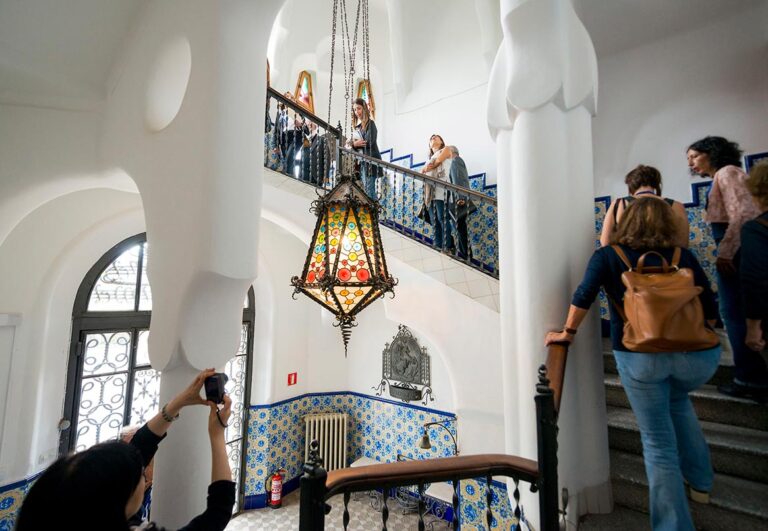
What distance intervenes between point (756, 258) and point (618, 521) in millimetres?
1300

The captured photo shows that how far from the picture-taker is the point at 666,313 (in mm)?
1271

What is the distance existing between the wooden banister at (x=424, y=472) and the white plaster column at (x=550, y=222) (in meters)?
0.65

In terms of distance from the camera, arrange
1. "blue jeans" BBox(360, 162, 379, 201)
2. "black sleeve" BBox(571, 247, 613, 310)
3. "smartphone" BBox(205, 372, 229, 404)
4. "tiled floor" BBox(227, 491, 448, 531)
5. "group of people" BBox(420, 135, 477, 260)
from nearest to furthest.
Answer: "smartphone" BBox(205, 372, 229, 404) → "black sleeve" BBox(571, 247, 613, 310) → "group of people" BBox(420, 135, 477, 260) → "blue jeans" BBox(360, 162, 379, 201) → "tiled floor" BBox(227, 491, 448, 531)

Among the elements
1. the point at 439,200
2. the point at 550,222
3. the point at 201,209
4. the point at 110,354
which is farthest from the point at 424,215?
the point at 110,354

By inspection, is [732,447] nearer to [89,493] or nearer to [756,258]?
[756,258]

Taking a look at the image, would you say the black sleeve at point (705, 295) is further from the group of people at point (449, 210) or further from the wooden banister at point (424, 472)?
the group of people at point (449, 210)

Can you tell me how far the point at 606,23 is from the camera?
4.00 metres

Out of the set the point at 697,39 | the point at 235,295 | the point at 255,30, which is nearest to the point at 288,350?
the point at 235,295

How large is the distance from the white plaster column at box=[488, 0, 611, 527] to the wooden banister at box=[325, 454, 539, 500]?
2.12ft

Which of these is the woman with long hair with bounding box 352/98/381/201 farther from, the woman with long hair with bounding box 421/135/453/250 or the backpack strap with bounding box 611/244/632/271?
the backpack strap with bounding box 611/244/632/271

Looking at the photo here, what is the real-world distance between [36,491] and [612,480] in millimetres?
2258

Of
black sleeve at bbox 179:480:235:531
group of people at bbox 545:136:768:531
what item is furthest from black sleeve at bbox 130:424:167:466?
group of people at bbox 545:136:768:531

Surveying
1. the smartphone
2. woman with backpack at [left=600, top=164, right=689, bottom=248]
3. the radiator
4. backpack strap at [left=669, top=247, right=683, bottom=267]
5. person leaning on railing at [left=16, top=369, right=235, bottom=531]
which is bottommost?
the radiator

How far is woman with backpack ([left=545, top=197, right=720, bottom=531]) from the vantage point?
1.28 metres
